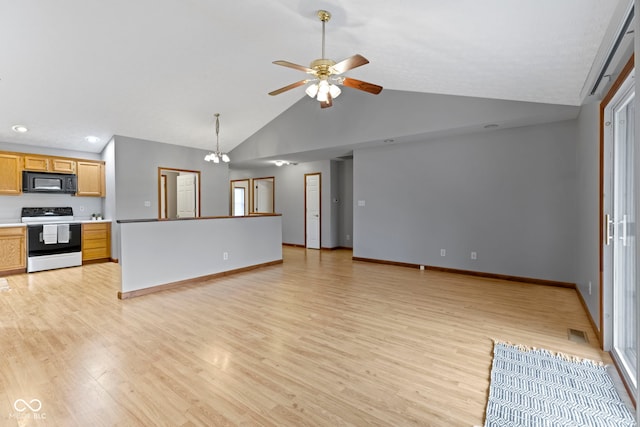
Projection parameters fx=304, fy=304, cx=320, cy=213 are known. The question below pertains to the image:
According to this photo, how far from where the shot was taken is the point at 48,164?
5.86 meters

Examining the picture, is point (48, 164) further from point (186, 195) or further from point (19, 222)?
point (186, 195)

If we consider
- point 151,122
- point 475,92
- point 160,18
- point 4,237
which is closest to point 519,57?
point 475,92

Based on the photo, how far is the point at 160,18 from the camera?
132 inches

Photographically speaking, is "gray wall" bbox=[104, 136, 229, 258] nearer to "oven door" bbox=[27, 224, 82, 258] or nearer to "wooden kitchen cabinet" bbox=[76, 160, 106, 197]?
"wooden kitchen cabinet" bbox=[76, 160, 106, 197]

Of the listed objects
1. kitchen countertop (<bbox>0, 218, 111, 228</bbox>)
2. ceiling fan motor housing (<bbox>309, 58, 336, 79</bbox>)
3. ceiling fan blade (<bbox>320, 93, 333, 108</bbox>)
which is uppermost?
ceiling fan motor housing (<bbox>309, 58, 336, 79</bbox>)

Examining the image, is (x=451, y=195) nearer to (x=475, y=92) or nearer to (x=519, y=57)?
(x=475, y=92)

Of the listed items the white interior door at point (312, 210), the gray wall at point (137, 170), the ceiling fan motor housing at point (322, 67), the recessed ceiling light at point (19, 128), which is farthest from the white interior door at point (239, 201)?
the ceiling fan motor housing at point (322, 67)

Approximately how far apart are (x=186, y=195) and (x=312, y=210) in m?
3.32

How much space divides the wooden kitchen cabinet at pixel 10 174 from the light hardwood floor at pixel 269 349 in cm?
225

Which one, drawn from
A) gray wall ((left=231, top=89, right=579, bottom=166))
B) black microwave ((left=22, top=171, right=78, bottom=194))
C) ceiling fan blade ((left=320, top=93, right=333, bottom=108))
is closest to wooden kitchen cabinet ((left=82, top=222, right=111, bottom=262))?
black microwave ((left=22, top=171, right=78, bottom=194))

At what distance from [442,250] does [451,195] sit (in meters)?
0.99

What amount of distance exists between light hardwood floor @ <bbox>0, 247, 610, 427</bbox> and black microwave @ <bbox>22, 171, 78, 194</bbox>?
227 cm

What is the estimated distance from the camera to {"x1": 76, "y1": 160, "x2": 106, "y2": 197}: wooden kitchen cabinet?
6.27m

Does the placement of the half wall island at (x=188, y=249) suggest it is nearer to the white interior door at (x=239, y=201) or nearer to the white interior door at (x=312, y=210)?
the white interior door at (x=312, y=210)
